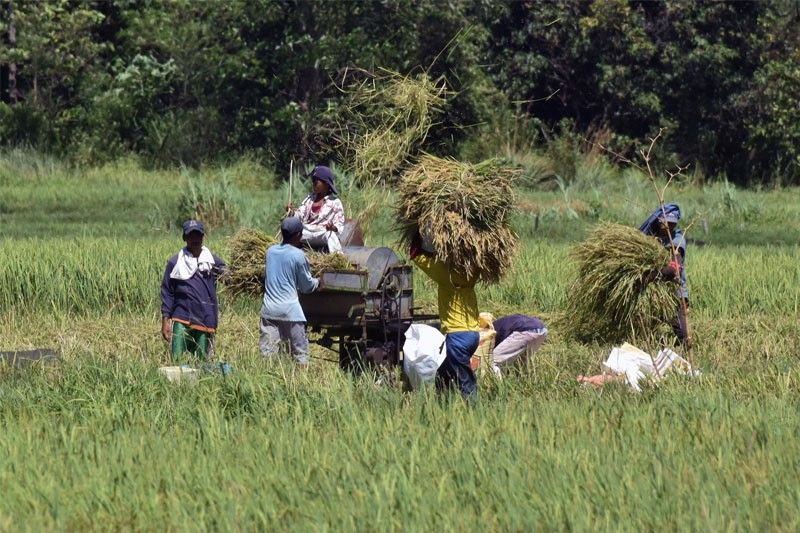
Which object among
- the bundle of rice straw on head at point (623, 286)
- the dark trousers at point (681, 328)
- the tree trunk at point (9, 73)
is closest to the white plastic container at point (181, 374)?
the bundle of rice straw on head at point (623, 286)

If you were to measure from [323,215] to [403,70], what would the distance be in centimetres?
1698

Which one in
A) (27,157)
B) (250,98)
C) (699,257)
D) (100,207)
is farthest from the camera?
(250,98)

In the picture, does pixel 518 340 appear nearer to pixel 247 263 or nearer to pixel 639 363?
pixel 639 363

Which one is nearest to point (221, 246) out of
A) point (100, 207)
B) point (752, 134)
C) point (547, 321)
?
point (547, 321)

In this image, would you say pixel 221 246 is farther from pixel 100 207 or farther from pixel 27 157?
pixel 27 157

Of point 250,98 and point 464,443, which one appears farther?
point 250,98

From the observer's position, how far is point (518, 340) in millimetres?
8805

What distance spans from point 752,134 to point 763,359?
19.3 m

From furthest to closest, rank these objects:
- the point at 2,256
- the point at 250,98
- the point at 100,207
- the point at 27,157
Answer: the point at 250,98
the point at 27,157
the point at 100,207
the point at 2,256

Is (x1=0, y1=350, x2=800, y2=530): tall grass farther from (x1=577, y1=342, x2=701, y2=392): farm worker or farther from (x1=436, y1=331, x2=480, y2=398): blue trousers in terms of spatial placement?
(x1=577, y1=342, x2=701, y2=392): farm worker

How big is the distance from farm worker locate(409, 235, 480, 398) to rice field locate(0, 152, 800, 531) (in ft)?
0.74

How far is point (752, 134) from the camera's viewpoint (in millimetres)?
28422

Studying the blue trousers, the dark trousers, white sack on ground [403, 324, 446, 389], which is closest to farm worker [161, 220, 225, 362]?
white sack on ground [403, 324, 446, 389]

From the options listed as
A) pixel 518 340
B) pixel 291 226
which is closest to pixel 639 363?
pixel 518 340
